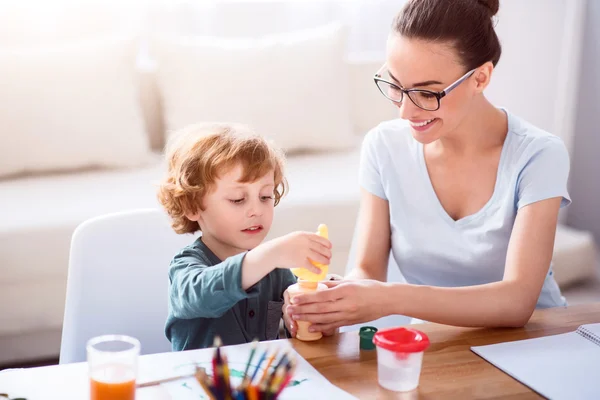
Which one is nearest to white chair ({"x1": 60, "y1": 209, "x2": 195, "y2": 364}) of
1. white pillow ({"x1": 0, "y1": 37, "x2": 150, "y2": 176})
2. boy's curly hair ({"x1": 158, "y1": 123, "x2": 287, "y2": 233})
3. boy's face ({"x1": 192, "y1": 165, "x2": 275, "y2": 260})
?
boy's curly hair ({"x1": 158, "y1": 123, "x2": 287, "y2": 233})

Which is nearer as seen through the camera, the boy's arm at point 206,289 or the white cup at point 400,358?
the white cup at point 400,358

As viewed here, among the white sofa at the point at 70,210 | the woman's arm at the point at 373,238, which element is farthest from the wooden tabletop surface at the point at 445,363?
the white sofa at the point at 70,210

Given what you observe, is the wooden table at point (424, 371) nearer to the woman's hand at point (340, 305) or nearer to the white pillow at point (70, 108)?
the woman's hand at point (340, 305)

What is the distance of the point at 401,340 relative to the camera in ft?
3.73

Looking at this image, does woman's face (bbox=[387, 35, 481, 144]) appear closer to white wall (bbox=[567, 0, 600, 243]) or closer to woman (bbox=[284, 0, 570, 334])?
woman (bbox=[284, 0, 570, 334])

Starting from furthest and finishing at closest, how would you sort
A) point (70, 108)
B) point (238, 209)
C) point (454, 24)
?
point (70, 108) < point (454, 24) < point (238, 209)

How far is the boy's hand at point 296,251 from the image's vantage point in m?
1.25

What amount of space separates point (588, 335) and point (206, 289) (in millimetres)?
645

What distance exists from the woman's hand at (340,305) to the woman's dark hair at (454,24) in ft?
1.71

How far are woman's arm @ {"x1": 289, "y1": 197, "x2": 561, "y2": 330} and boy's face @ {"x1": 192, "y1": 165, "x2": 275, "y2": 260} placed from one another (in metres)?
0.20

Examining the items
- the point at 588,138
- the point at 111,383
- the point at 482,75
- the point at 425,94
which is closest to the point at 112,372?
the point at 111,383

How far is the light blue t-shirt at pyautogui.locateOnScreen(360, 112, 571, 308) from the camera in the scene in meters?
1.60

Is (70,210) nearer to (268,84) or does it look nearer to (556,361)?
(268,84)

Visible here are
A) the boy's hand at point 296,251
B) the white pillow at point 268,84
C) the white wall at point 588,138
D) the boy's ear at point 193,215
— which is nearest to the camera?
the boy's hand at point 296,251
